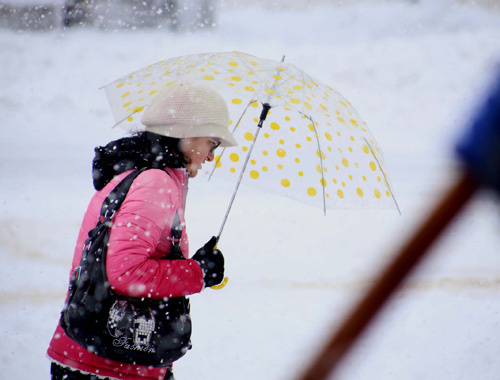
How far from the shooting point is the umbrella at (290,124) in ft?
6.98

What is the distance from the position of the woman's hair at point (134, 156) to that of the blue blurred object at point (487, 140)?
4.20ft

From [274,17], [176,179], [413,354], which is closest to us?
[176,179]

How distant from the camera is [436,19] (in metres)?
11.3

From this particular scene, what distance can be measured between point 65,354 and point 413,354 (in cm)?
254

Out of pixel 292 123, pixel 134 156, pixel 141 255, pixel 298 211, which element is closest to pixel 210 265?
pixel 141 255

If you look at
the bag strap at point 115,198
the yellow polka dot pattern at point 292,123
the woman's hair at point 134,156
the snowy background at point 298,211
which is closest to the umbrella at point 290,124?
the yellow polka dot pattern at point 292,123

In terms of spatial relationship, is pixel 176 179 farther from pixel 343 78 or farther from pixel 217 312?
pixel 343 78

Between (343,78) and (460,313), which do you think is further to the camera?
(343,78)

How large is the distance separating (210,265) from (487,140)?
1.45m

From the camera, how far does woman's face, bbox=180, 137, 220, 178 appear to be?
159cm

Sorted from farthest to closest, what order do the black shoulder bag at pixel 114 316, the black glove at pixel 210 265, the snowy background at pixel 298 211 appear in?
the snowy background at pixel 298 211 → the black glove at pixel 210 265 → the black shoulder bag at pixel 114 316

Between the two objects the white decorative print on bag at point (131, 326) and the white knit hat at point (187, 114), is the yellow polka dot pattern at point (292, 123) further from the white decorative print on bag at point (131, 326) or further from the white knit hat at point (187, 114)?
the white decorative print on bag at point (131, 326)

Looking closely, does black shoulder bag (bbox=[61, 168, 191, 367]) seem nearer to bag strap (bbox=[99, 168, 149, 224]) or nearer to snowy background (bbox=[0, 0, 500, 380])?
bag strap (bbox=[99, 168, 149, 224])

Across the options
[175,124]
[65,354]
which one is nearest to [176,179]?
[175,124]
